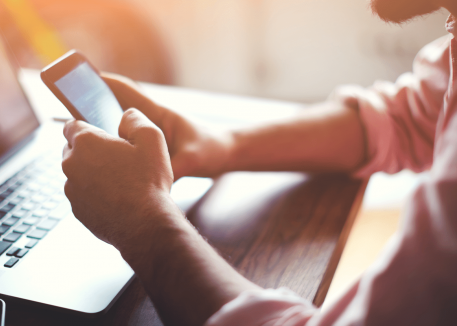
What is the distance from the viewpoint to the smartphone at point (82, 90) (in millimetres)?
435

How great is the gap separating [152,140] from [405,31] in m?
1.11

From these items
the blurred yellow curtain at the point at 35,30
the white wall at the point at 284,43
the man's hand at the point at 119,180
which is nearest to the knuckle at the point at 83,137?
the man's hand at the point at 119,180

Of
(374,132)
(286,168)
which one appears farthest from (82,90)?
(374,132)

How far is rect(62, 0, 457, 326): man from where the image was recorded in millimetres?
252

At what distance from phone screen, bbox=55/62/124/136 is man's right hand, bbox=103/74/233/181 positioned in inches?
0.8

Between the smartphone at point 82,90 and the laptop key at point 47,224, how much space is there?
13 cm

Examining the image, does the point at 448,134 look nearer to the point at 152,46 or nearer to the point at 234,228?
the point at 234,228

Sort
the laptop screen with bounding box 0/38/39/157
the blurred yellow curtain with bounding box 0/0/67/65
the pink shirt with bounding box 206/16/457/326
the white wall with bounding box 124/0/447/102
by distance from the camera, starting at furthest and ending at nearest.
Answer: the blurred yellow curtain with bounding box 0/0/67/65 → the white wall with bounding box 124/0/447/102 → the laptop screen with bounding box 0/38/39/157 → the pink shirt with bounding box 206/16/457/326

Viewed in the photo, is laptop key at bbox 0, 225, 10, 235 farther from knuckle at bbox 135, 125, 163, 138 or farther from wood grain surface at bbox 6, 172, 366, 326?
knuckle at bbox 135, 125, 163, 138

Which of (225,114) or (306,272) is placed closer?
(306,272)

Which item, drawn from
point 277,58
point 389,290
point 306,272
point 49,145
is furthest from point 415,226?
point 277,58

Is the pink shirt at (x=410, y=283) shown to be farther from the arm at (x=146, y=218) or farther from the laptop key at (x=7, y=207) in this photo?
the laptop key at (x=7, y=207)

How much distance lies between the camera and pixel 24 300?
0.36 m

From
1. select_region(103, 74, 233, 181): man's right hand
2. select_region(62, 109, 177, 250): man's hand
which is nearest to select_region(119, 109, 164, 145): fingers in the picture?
select_region(62, 109, 177, 250): man's hand
